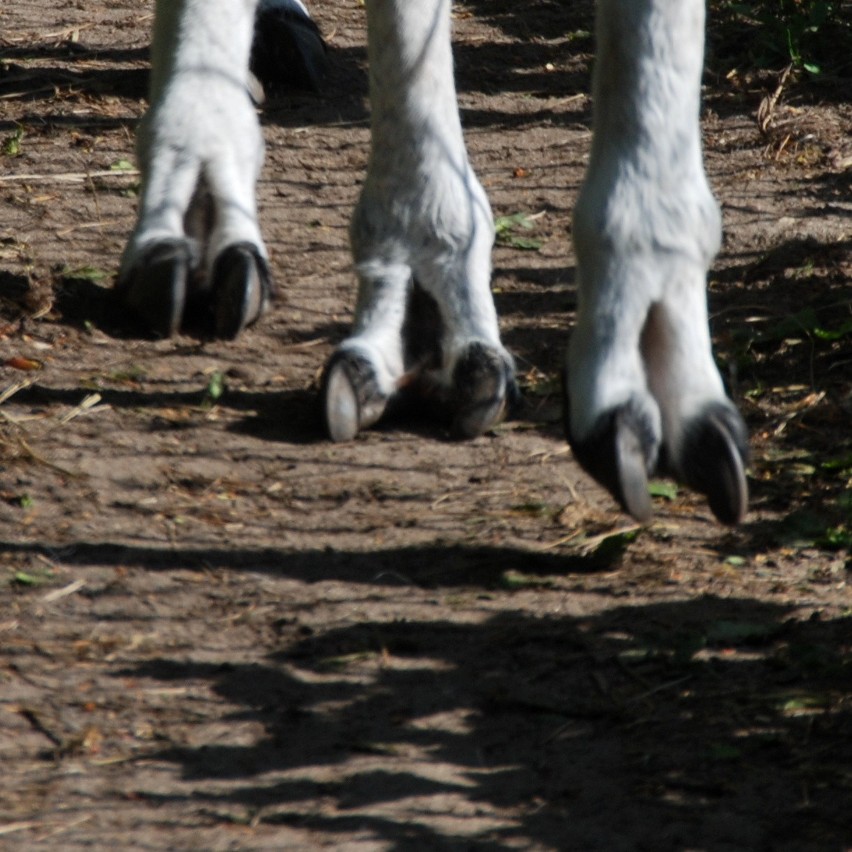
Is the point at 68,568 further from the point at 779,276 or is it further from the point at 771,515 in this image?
the point at 779,276

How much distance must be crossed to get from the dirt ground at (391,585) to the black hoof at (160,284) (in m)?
0.07

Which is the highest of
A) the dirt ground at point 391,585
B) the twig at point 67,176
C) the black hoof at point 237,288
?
the twig at point 67,176

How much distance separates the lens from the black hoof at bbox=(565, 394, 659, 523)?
9.13ft

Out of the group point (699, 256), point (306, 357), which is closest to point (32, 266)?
point (306, 357)

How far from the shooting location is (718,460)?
2830 mm

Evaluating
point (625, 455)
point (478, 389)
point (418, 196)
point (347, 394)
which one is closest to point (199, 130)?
point (418, 196)

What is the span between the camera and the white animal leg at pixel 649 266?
2857 millimetres

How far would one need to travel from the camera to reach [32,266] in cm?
407

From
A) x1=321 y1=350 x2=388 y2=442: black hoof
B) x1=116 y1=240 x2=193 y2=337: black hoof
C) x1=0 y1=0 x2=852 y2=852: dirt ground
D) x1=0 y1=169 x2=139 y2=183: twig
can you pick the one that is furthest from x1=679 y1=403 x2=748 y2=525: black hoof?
x1=0 y1=169 x2=139 y2=183: twig

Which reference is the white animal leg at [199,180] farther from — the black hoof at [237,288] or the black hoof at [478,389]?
the black hoof at [478,389]

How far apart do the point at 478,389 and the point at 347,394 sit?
0.95 feet

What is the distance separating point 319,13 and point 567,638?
4272 millimetres

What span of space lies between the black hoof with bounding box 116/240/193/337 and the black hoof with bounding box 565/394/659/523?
122 centimetres

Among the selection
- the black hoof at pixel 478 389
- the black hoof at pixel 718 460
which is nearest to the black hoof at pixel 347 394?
the black hoof at pixel 478 389
